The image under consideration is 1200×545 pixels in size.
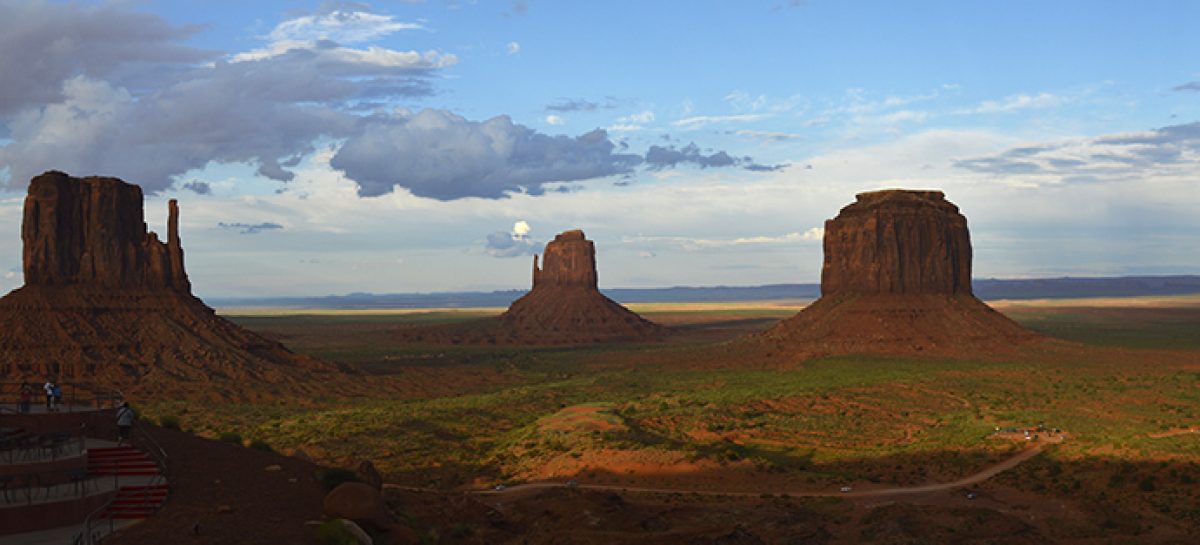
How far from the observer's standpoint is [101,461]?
88.0 ft

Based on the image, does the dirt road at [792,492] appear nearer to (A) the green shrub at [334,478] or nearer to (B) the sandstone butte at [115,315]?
(A) the green shrub at [334,478]

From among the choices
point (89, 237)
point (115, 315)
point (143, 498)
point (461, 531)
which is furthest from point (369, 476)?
point (89, 237)

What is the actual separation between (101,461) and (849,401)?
5068 centimetres

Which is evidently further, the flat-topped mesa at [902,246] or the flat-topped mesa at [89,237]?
the flat-topped mesa at [902,246]

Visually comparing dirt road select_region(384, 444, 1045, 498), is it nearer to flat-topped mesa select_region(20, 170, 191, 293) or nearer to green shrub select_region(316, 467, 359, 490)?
green shrub select_region(316, 467, 359, 490)

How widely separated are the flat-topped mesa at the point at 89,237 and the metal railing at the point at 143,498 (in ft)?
163

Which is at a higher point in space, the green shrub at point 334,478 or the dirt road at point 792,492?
the green shrub at point 334,478

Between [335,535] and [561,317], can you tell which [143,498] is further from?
[561,317]

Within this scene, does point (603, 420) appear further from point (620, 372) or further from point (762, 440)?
point (620, 372)

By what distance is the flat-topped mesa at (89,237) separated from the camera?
2928 inches

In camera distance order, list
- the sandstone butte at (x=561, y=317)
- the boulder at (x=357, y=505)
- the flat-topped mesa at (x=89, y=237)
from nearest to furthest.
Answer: the boulder at (x=357, y=505), the flat-topped mesa at (x=89, y=237), the sandstone butte at (x=561, y=317)

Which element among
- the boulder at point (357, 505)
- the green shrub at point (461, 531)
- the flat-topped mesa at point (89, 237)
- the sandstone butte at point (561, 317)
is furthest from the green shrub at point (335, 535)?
the sandstone butte at point (561, 317)

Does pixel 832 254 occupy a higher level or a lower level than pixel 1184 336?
higher

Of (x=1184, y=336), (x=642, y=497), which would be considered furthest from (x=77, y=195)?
(x=1184, y=336)
